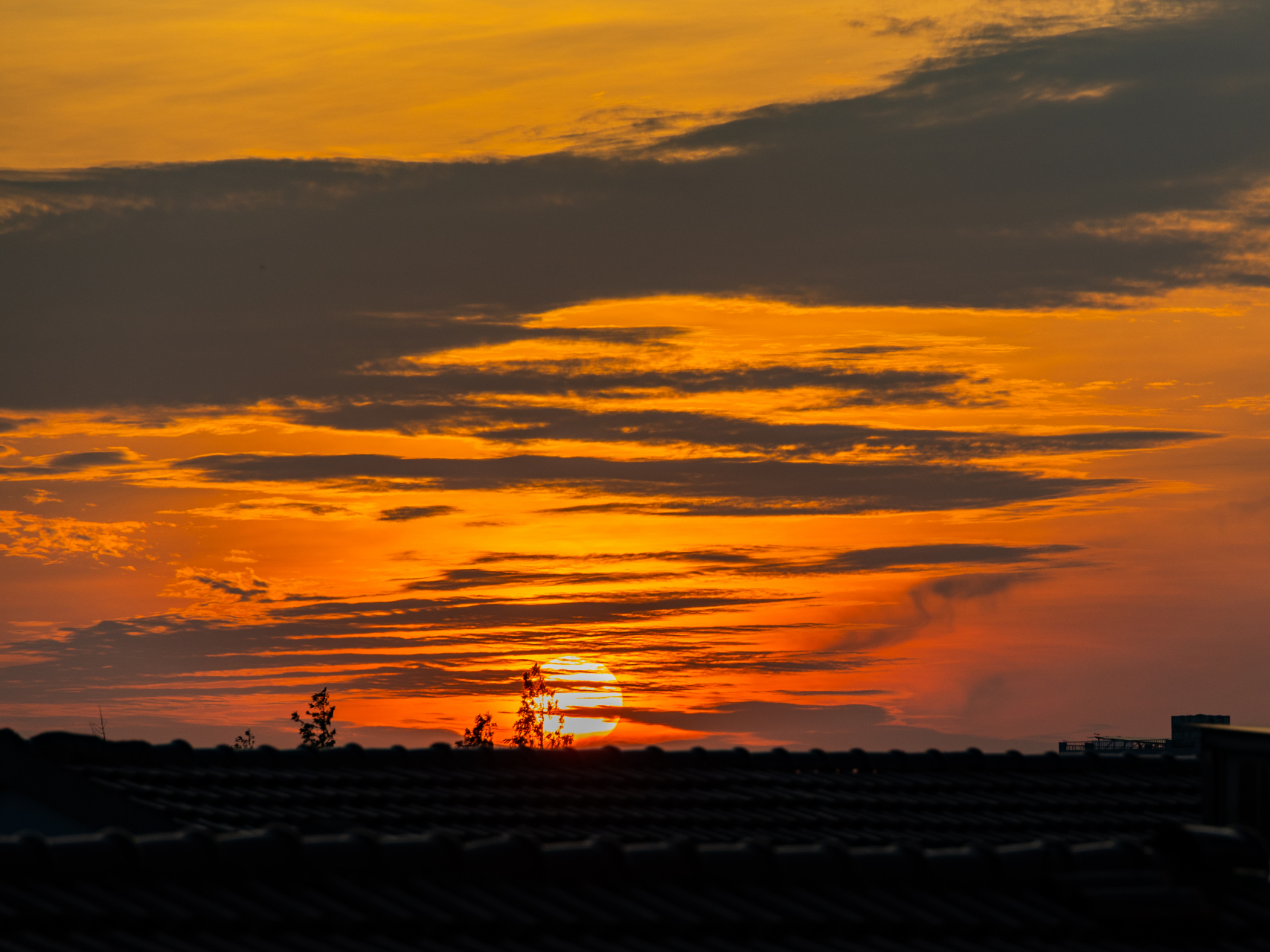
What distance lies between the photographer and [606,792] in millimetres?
20125

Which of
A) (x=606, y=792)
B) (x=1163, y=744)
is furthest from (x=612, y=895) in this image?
(x=1163, y=744)

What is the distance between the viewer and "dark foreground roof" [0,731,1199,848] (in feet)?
58.4

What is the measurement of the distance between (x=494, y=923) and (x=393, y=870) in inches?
40.0

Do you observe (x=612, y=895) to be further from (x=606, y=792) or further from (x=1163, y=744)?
(x=1163, y=744)

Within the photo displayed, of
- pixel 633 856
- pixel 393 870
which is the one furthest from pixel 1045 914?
pixel 393 870

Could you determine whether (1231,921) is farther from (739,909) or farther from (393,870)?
(393,870)

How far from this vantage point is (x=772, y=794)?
20.5m

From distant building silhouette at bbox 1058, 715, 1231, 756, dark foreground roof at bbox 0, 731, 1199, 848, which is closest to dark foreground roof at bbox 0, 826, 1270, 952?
dark foreground roof at bbox 0, 731, 1199, 848

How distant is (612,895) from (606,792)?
970cm

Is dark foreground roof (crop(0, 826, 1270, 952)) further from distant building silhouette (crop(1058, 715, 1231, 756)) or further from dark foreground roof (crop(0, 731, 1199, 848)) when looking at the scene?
distant building silhouette (crop(1058, 715, 1231, 756))

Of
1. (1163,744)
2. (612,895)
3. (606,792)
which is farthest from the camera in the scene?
(1163,744)

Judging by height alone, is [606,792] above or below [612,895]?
above

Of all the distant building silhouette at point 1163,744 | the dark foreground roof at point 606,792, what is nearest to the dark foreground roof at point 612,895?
the dark foreground roof at point 606,792

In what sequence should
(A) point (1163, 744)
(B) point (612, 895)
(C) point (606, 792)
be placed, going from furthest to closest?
(A) point (1163, 744) → (C) point (606, 792) → (B) point (612, 895)
